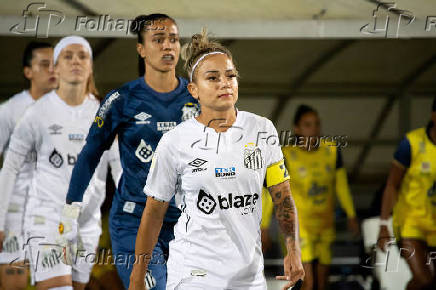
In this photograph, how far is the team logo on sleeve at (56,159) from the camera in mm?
4965

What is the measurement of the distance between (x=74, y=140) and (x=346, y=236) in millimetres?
3962

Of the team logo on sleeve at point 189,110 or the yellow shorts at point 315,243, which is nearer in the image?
the team logo on sleeve at point 189,110

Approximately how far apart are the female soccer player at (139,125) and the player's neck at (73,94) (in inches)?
46.7

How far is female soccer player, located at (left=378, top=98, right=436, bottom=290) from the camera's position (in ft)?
18.1

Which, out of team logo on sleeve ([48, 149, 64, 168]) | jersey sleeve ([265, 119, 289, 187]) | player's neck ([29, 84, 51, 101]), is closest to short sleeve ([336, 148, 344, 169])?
team logo on sleeve ([48, 149, 64, 168])

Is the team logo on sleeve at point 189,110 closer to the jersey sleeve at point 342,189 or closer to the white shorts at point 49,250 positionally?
the white shorts at point 49,250

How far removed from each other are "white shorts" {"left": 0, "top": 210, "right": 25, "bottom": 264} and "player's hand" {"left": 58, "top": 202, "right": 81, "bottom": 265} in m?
0.98

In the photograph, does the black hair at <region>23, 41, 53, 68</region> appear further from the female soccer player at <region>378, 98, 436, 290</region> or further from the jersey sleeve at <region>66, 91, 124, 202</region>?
the female soccer player at <region>378, 98, 436, 290</region>

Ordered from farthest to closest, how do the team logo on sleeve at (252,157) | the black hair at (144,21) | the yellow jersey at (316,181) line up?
the yellow jersey at (316,181), the black hair at (144,21), the team logo on sleeve at (252,157)

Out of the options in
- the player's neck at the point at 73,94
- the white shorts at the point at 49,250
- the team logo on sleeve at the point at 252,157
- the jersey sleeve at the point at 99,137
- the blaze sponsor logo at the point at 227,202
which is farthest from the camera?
the player's neck at the point at 73,94

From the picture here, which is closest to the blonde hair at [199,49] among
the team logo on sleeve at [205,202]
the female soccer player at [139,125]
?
the female soccer player at [139,125]

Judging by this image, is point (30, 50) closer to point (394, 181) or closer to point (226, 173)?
point (394, 181)

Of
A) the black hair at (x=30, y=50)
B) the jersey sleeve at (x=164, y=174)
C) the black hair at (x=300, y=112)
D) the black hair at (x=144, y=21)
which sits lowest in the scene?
the jersey sleeve at (x=164, y=174)

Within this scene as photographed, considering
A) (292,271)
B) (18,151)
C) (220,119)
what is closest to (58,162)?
(18,151)
